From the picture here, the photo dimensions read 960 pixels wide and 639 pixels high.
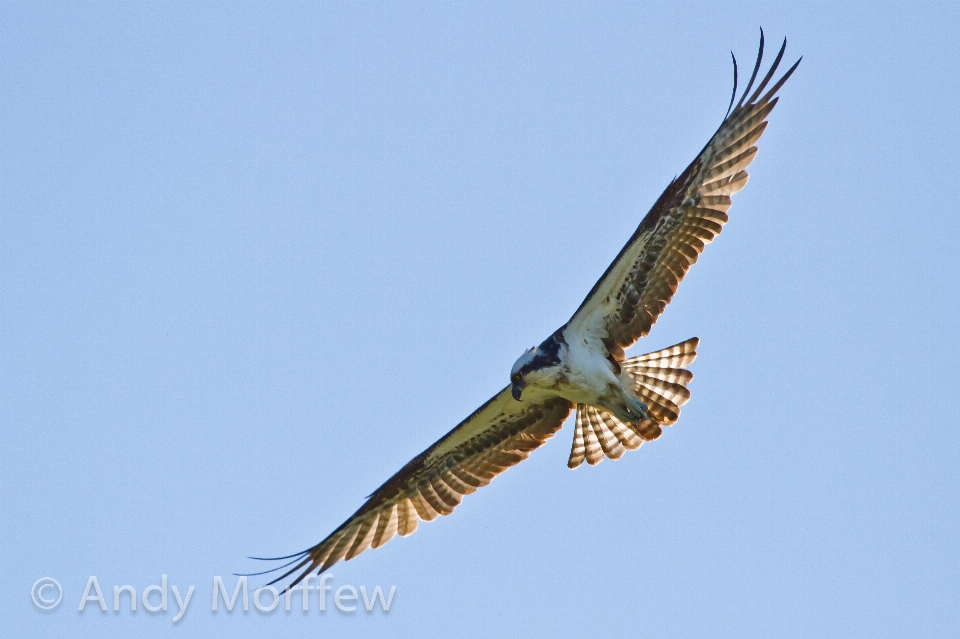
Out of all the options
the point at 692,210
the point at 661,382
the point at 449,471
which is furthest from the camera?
the point at 449,471

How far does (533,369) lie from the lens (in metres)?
12.9

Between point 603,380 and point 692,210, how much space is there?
1757 mm

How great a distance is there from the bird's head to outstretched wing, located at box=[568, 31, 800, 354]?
2.00ft

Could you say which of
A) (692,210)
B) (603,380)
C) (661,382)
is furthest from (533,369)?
(692,210)

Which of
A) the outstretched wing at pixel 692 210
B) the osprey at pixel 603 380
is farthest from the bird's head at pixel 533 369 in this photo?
the outstretched wing at pixel 692 210

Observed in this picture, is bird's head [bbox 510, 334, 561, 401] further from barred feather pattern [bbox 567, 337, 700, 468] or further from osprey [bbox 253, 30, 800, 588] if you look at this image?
barred feather pattern [bbox 567, 337, 700, 468]

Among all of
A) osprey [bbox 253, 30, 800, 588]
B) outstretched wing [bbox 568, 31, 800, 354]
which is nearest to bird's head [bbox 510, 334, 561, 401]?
osprey [bbox 253, 30, 800, 588]

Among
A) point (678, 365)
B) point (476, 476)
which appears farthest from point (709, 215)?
point (476, 476)

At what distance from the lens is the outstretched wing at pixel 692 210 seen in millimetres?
12648

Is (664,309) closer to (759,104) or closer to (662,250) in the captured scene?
(662,250)

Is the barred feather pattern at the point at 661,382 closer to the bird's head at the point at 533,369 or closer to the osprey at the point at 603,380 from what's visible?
the osprey at the point at 603,380

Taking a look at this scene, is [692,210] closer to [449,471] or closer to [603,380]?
[603,380]

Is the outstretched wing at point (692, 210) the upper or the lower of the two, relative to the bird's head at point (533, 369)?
upper

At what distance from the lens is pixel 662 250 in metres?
12.8
